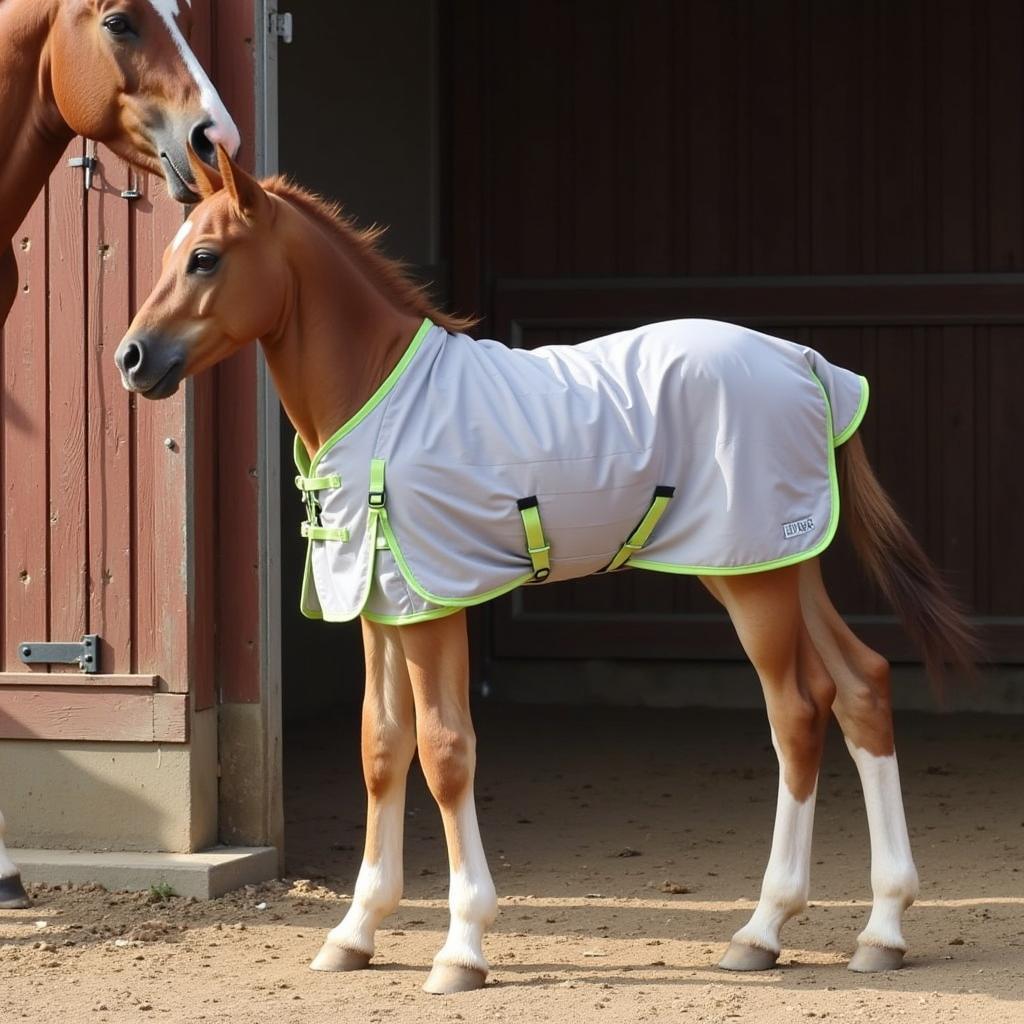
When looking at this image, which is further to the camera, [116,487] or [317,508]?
[116,487]

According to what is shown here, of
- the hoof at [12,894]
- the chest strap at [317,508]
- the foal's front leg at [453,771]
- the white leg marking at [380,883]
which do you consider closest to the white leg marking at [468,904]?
the foal's front leg at [453,771]

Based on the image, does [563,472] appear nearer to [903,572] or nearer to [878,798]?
[903,572]

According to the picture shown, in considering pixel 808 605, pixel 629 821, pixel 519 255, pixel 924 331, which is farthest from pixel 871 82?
pixel 808 605

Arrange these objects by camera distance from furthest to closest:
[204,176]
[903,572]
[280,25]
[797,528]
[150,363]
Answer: [280,25] < [903,572] < [797,528] < [204,176] < [150,363]

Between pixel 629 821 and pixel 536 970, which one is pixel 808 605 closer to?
pixel 536 970

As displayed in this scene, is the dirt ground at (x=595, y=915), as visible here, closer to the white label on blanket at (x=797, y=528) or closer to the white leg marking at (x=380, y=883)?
the white leg marking at (x=380, y=883)

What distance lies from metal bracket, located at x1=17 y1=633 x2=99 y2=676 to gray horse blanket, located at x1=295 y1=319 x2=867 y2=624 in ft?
4.01

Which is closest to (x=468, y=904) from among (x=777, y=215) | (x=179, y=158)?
(x=179, y=158)

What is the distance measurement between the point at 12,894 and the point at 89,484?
113 cm

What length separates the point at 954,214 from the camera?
7457 millimetres

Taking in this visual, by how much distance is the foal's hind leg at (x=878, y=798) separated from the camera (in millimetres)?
3572

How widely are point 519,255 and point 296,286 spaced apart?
4392 mm

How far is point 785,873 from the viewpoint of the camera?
3.59m

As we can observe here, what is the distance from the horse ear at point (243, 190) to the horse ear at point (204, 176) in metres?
0.03
